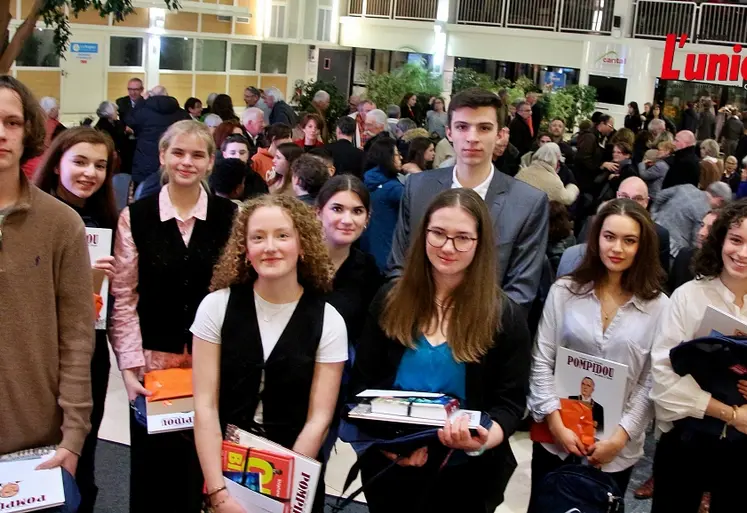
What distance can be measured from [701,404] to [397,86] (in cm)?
1462

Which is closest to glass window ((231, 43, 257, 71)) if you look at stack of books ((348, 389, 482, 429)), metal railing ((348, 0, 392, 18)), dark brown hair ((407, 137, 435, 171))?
metal railing ((348, 0, 392, 18))

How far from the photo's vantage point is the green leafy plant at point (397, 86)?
16750mm

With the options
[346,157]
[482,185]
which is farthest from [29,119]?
[346,157]

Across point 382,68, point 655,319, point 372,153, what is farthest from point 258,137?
point 382,68

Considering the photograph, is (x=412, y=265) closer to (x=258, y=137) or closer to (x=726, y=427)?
(x=726, y=427)

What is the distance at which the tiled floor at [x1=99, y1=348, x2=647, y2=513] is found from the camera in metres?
4.21

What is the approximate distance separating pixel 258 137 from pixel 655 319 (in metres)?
6.22

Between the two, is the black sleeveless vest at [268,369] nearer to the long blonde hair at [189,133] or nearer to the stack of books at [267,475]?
the stack of books at [267,475]

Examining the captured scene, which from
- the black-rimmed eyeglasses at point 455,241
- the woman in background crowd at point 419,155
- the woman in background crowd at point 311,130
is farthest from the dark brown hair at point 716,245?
the woman in background crowd at point 311,130

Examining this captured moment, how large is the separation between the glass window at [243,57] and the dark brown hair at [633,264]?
18.1 meters

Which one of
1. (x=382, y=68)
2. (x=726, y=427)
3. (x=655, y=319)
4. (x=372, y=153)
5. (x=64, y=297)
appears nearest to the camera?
(x=64, y=297)

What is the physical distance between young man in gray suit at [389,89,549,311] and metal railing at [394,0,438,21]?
2031cm

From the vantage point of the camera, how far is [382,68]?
79.8 feet

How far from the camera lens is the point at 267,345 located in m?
2.58
